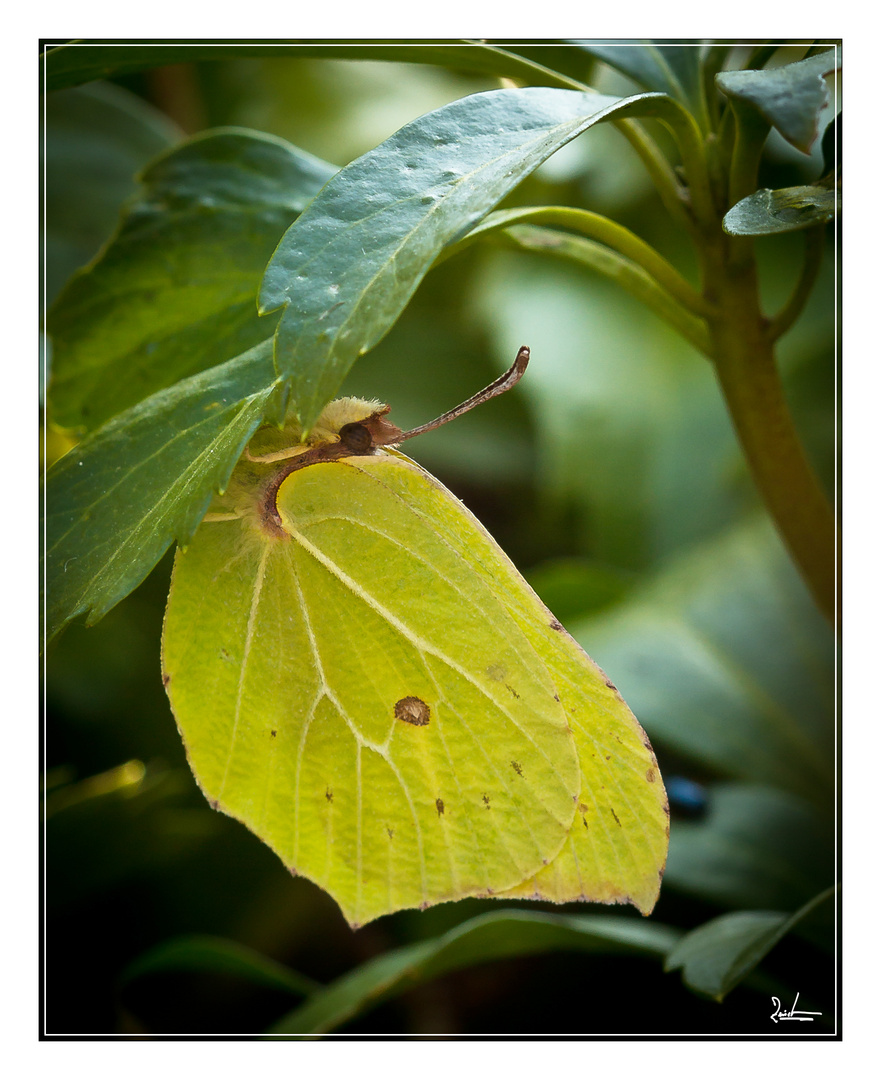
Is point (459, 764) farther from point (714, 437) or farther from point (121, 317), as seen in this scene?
point (714, 437)

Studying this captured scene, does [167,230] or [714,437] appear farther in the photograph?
[714,437]

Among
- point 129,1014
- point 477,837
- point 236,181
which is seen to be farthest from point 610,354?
point 129,1014

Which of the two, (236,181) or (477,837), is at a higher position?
(236,181)

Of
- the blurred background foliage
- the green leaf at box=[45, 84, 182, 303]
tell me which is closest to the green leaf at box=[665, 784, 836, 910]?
the blurred background foliage

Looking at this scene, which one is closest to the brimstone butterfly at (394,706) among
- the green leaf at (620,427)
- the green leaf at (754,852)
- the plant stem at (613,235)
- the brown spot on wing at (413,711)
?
the brown spot on wing at (413,711)
